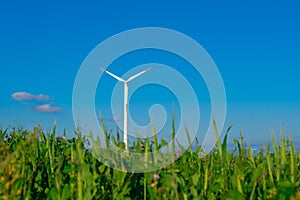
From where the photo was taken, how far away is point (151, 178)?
4.79m

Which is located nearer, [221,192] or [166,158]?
[221,192]

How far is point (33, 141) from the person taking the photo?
606cm

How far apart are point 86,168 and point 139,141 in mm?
1455

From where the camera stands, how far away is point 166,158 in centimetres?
538

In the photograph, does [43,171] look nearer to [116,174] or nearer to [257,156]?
[116,174]

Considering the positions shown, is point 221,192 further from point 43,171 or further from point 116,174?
point 43,171

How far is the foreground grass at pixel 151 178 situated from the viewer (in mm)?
4156

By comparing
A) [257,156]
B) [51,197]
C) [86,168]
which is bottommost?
[51,197]

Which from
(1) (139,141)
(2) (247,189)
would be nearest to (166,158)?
(1) (139,141)

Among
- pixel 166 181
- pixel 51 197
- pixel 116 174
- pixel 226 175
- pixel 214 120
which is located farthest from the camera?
pixel 214 120

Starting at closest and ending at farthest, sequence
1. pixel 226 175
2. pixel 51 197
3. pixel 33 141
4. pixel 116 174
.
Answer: pixel 51 197, pixel 116 174, pixel 226 175, pixel 33 141

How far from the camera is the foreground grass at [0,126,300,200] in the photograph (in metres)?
4.16

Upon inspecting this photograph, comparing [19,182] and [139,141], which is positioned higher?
[139,141]

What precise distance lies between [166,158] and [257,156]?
1.40 metres
